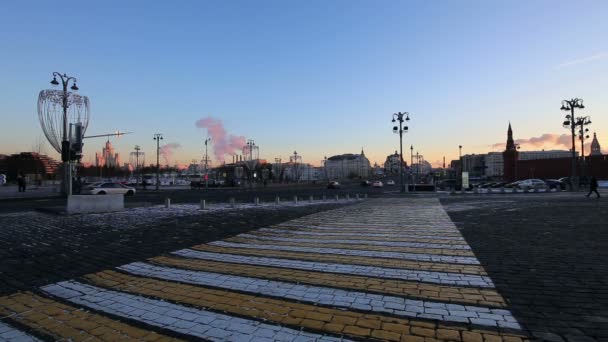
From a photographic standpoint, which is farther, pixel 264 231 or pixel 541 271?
pixel 264 231

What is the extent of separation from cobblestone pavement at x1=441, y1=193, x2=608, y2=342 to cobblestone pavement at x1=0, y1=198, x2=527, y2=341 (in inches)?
10.5

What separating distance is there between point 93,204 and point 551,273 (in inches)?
737

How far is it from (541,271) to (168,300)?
5879 millimetres

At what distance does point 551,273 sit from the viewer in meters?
5.93

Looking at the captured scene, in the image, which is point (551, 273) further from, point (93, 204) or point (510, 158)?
point (510, 158)

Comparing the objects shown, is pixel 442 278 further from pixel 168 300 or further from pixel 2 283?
A: pixel 2 283

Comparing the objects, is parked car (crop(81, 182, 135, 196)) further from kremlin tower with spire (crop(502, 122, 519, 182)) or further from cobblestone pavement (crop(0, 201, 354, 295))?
kremlin tower with spire (crop(502, 122, 519, 182))

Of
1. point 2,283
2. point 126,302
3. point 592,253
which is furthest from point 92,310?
point 592,253

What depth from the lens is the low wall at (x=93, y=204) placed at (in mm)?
17125

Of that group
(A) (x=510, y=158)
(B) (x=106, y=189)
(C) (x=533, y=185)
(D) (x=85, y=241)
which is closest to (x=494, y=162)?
(A) (x=510, y=158)

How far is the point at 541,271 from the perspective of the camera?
19.9ft

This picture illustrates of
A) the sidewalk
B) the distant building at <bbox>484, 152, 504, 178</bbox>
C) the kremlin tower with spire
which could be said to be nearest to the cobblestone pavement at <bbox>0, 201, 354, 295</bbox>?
the sidewalk

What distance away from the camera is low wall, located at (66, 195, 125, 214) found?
1712 centimetres

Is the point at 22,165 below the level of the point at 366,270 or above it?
above
